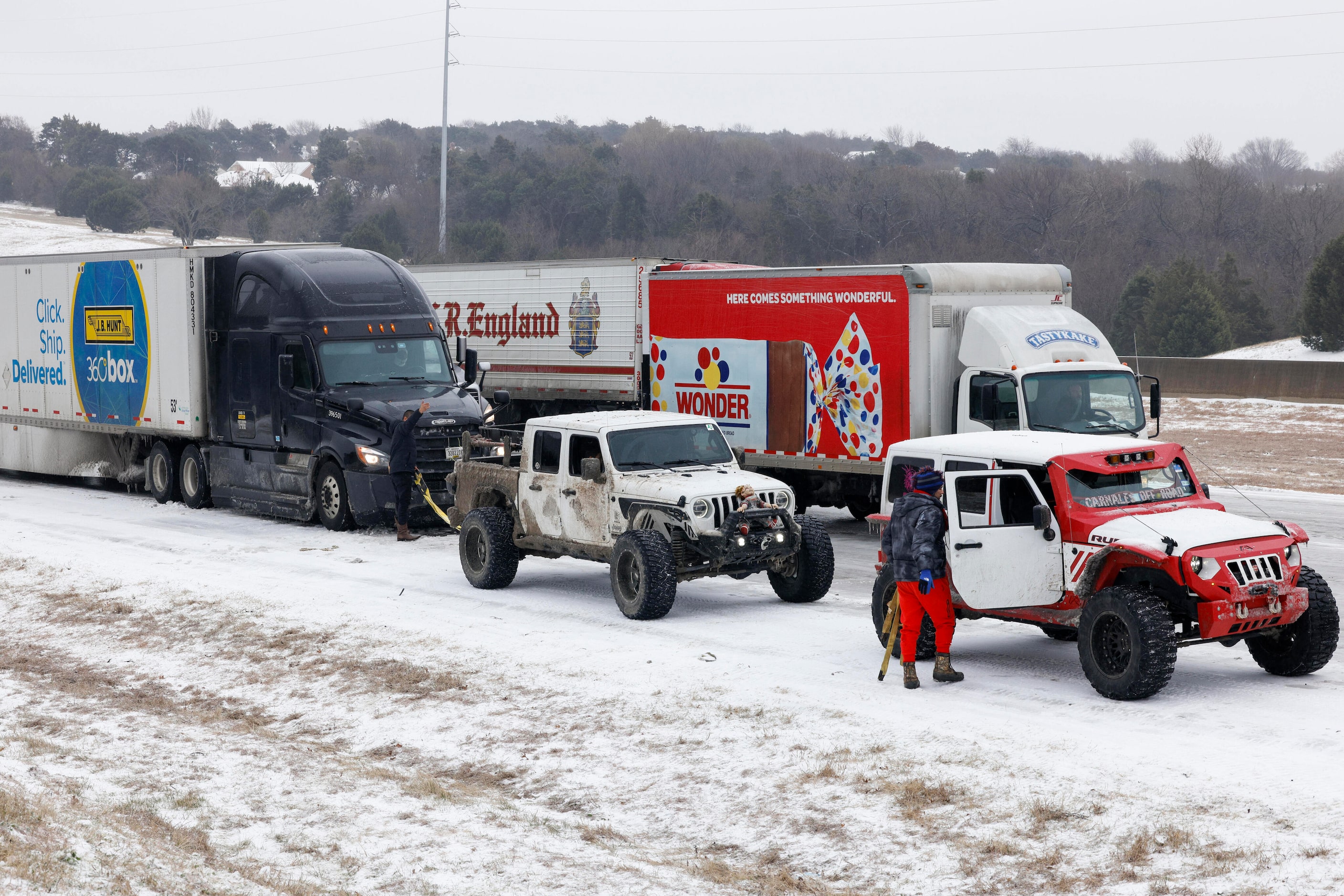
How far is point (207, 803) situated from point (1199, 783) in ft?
19.1

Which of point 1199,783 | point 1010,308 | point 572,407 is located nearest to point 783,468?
point 1010,308

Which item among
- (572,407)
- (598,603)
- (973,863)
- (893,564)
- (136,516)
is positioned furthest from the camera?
(572,407)

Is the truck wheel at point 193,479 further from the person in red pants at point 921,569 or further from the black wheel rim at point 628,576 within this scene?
the person in red pants at point 921,569

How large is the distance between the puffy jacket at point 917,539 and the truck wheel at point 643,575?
2841 millimetres

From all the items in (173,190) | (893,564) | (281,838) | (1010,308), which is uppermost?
(173,190)

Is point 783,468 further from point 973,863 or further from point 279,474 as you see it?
point 973,863

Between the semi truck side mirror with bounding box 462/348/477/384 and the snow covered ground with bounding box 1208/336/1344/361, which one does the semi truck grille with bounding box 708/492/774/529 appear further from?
the snow covered ground with bounding box 1208/336/1344/361

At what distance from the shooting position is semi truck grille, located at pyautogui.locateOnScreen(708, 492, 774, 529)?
44.6 ft

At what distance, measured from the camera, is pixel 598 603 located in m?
14.7

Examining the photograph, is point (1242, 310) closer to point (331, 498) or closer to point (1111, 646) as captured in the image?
point (331, 498)

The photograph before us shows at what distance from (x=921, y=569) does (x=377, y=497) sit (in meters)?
10.4

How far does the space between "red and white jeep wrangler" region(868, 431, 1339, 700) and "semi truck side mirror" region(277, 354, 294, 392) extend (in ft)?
37.2

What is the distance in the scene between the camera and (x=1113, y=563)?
10.5m

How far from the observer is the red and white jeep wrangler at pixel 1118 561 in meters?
10.1
